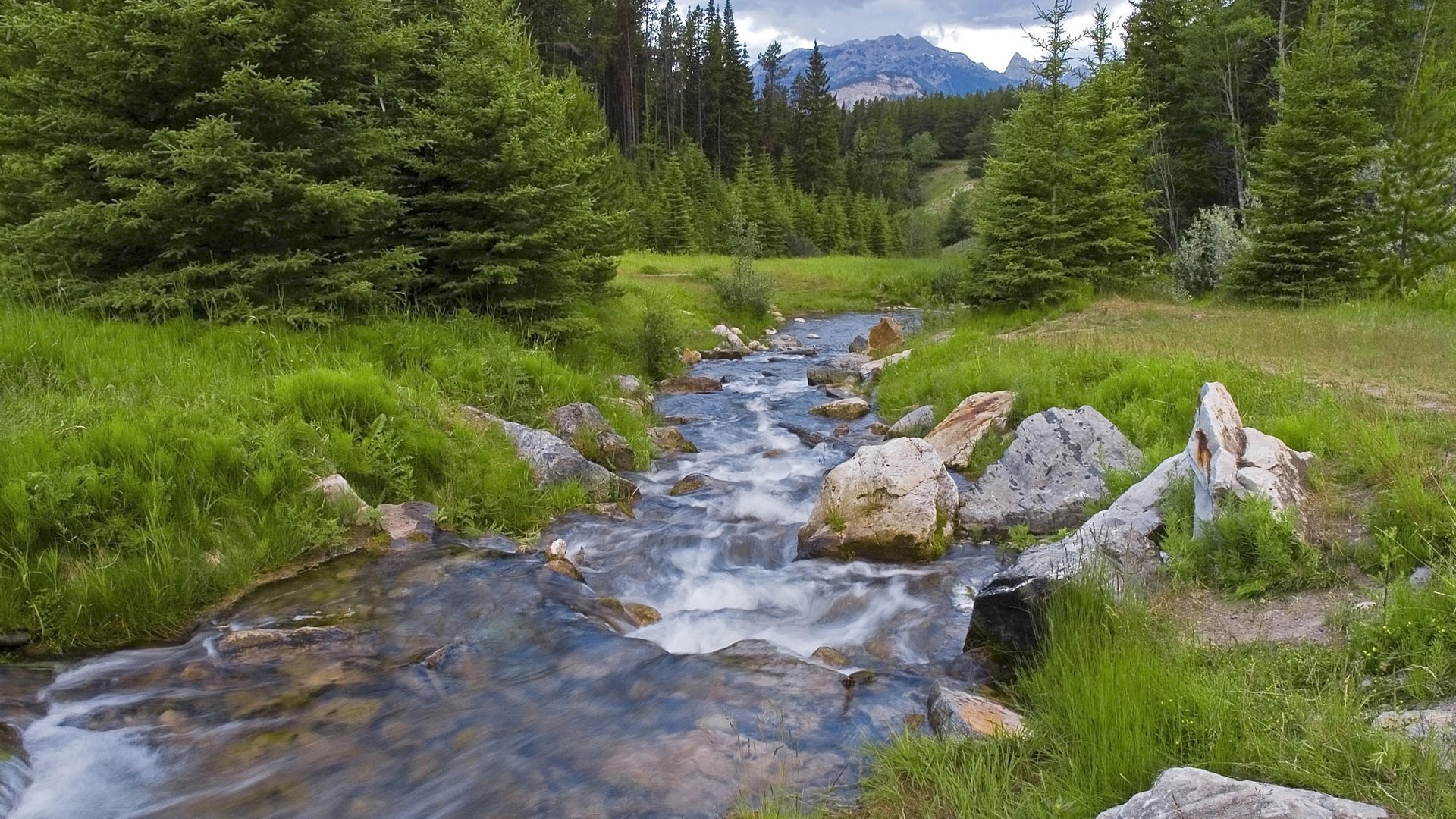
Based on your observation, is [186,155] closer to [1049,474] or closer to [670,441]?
[670,441]

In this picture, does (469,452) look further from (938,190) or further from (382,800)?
(938,190)

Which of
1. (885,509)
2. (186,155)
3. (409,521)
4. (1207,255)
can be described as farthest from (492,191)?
(1207,255)

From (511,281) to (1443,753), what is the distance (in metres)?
10.7

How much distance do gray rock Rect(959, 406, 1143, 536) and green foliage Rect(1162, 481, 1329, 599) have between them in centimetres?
204

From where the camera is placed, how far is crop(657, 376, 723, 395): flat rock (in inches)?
599

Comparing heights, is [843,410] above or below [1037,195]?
below

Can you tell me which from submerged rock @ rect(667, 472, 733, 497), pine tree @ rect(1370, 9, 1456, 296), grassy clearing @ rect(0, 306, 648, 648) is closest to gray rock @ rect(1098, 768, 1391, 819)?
grassy clearing @ rect(0, 306, 648, 648)

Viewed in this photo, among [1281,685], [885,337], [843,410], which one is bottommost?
[843,410]

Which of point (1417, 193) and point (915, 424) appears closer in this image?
point (915, 424)

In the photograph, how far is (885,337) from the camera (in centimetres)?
1998

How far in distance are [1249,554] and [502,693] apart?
4795mm

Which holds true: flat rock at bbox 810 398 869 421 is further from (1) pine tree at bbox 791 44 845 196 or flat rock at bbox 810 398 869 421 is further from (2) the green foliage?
(1) pine tree at bbox 791 44 845 196

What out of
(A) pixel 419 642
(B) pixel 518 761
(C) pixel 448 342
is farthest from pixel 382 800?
(C) pixel 448 342

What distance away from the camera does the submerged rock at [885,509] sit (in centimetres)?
709
